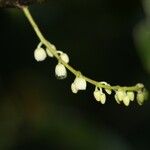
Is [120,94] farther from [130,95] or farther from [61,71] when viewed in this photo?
[61,71]

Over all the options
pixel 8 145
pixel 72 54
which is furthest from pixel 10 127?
pixel 72 54

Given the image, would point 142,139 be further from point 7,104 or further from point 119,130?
point 7,104

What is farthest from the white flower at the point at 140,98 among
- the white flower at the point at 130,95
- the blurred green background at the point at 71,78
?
the blurred green background at the point at 71,78

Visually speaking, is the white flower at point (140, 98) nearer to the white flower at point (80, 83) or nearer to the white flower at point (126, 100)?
the white flower at point (126, 100)

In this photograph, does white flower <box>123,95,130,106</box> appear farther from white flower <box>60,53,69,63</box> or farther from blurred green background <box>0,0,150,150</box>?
blurred green background <box>0,0,150,150</box>

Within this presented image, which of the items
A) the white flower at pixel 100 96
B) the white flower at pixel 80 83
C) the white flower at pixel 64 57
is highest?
the white flower at pixel 64 57

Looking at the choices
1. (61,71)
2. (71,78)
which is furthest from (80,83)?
(71,78)

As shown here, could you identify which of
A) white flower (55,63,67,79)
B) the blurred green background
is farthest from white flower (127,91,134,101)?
the blurred green background

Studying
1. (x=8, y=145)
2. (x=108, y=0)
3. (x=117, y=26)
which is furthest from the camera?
(x=117, y=26)
